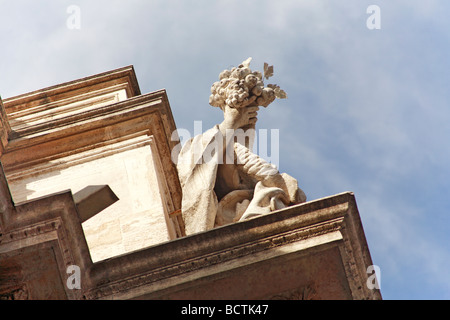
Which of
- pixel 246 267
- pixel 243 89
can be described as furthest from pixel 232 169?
pixel 246 267

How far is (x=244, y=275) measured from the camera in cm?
908

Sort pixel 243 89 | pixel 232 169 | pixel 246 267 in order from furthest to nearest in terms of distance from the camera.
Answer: pixel 243 89 → pixel 232 169 → pixel 246 267

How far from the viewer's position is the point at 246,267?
908 centimetres

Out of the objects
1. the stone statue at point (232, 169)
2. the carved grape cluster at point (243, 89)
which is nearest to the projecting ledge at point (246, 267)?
the stone statue at point (232, 169)

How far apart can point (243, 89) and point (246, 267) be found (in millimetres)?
3831

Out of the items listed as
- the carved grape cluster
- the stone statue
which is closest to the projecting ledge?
the stone statue

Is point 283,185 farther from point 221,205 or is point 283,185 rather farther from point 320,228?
point 320,228

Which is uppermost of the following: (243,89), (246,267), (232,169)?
(243,89)

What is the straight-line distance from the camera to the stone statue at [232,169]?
1108cm

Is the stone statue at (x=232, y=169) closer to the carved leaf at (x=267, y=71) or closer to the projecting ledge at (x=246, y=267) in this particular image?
the carved leaf at (x=267, y=71)

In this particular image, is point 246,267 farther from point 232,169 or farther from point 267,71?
point 267,71
